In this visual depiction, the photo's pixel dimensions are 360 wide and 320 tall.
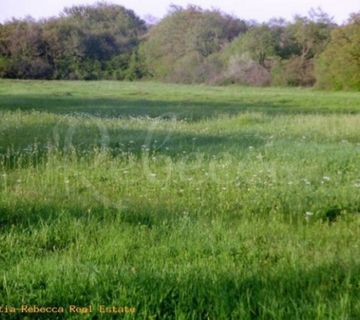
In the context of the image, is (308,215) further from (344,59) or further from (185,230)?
(344,59)

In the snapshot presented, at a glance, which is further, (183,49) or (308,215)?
(183,49)

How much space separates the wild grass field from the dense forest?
120 ft

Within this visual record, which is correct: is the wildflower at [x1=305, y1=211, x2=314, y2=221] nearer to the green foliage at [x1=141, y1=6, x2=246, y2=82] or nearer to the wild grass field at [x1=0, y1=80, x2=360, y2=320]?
the wild grass field at [x1=0, y1=80, x2=360, y2=320]

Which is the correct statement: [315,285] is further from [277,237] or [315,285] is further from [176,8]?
[176,8]

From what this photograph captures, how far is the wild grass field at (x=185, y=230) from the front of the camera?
3.76 m

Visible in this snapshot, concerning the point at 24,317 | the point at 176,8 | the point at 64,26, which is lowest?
the point at 24,317

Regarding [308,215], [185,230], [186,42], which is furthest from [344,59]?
[185,230]

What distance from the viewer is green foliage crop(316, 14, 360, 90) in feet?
140

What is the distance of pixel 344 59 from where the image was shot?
43594 mm

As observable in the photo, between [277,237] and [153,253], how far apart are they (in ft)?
4.47

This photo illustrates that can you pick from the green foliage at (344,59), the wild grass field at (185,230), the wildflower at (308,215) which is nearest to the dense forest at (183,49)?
A: the green foliage at (344,59)

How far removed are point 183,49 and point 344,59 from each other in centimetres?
3024

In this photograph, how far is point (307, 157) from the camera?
9766mm

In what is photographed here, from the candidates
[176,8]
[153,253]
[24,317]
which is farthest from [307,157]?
[176,8]
